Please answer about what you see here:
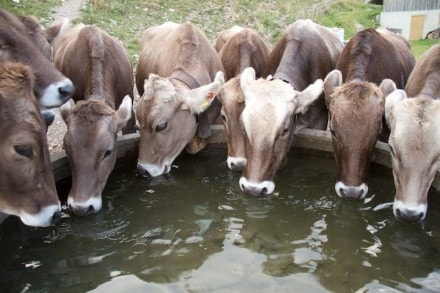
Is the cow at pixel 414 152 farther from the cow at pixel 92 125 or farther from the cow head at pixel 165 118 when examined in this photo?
the cow at pixel 92 125

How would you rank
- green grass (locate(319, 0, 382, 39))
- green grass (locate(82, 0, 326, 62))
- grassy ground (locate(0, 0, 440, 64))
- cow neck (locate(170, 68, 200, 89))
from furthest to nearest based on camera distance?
1. green grass (locate(319, 0, 382, 39))
2. green grass (locate(82, 0, 326, 62))
3. grassy ground (locate(0, 0, 440, 64))
4. cow neck (locate(170, 68, 200, 89))

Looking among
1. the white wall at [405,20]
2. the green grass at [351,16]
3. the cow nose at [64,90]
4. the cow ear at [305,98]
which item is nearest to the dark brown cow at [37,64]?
the cow nose at [64,90]

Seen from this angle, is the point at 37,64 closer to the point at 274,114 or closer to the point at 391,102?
the point at 274,114

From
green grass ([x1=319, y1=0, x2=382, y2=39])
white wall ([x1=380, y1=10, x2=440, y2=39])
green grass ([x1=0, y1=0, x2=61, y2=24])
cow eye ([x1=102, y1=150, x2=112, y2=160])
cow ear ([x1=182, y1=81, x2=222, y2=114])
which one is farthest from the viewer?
white wall ([x1=380, y1=10, x2=440, y2=39])

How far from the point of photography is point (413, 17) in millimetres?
29781

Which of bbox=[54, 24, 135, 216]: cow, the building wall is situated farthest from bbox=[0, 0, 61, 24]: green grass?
the building wall

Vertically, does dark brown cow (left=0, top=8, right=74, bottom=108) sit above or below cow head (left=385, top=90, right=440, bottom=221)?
above

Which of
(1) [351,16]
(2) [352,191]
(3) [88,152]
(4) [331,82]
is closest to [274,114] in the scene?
(4) [331,82]

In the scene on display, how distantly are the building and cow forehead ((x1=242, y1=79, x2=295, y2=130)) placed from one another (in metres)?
26.1

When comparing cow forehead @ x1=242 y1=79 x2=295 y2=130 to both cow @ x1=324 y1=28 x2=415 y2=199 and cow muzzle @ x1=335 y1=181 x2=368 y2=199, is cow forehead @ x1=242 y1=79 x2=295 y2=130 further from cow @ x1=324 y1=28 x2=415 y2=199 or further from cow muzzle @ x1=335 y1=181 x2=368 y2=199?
cow muzzle @ x1=335 y1=181 x2=368 y2=199

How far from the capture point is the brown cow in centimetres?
402

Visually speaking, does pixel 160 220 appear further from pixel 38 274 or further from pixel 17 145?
pixel 17 145

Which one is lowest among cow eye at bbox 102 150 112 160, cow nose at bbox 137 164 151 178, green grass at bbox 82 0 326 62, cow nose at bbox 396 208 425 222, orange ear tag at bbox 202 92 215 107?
green grass at bbox 82 0 326 62

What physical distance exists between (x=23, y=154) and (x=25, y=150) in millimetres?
40
